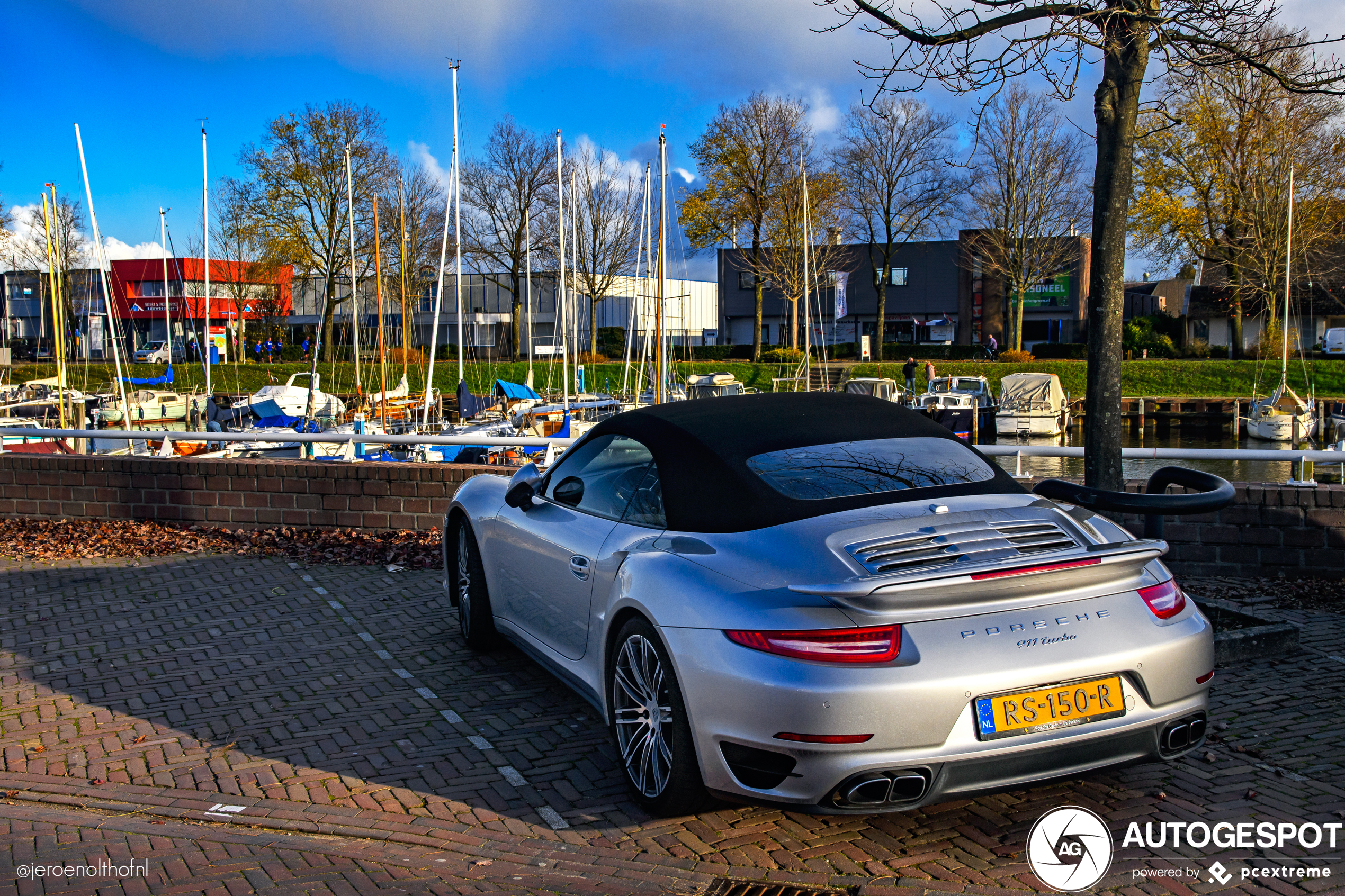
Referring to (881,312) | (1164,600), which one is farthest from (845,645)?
(881,312)

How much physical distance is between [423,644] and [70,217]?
53490mm

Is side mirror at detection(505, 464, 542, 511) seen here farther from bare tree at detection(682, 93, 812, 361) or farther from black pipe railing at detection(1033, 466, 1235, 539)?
bare tree at detection(682, 93, 812, 361)

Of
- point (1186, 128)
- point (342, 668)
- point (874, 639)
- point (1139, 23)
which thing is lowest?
point (342, 668)

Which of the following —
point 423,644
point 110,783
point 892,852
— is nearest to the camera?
point 892,852

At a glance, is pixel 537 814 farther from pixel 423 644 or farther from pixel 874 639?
pixel 423 644

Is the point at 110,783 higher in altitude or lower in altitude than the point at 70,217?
lower

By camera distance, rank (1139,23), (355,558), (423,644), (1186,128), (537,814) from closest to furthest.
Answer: (537,814) < (1139,23) < (423,644) < (355,558) < (1186,128)

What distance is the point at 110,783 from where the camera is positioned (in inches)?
164

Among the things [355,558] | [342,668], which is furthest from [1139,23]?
[355,558]

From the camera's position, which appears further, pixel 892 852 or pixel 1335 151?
pixel 1335 151

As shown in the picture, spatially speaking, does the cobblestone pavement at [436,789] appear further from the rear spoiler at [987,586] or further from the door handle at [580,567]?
the rear spoiler at [987,586]

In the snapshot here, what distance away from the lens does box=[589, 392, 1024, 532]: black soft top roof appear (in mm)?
3729

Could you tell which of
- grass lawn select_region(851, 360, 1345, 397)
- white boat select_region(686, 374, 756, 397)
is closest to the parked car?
white boat select_region(686, 374, 756, 397)

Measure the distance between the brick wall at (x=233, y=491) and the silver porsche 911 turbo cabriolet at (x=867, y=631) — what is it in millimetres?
5631
